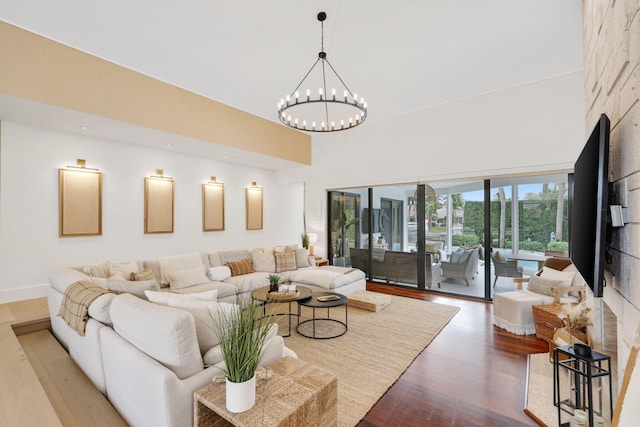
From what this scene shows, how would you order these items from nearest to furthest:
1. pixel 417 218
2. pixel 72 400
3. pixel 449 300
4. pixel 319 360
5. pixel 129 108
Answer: pixel 72 400, pixel 319 360, pixel 129 108, pixel 449 300, pixel 417 218

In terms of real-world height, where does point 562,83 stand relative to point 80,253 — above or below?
above

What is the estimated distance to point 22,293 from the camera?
162 inches

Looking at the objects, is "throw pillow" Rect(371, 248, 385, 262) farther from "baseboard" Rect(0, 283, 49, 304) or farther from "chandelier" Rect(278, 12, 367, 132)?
"baseboard" Rect(0, 283, 49, 304)

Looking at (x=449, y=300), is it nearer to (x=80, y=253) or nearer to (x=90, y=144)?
(x=80, y=253)

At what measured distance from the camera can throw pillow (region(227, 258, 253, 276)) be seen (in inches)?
205

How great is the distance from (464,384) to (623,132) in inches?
89.4

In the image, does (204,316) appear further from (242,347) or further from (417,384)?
(417,384)

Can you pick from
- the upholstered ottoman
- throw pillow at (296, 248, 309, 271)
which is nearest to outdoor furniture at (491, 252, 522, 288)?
the upholstered ottoman

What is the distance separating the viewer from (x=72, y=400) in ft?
6.44

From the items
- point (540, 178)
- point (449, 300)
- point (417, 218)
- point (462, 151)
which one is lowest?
point (449, 300)

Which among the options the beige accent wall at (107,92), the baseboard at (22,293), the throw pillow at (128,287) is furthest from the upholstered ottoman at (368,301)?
the baseboard at (22,293)

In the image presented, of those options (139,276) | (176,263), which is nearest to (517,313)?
(139,276)

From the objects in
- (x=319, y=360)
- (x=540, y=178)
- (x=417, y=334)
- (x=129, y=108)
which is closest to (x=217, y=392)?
(x=319, y=360)

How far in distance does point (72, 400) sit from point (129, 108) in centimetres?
363
